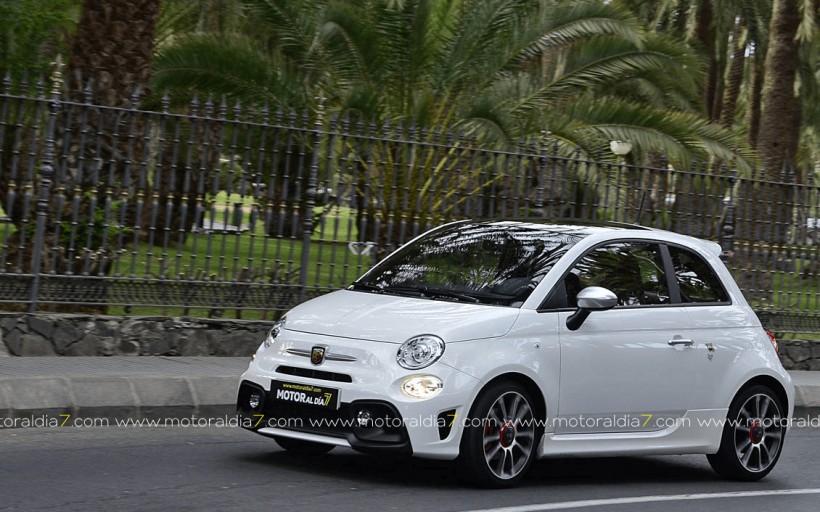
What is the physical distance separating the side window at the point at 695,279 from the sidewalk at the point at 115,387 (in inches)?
148

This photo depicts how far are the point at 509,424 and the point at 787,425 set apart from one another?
2.74 m

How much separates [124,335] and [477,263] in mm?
4359

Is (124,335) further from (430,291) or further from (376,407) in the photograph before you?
(376,407)

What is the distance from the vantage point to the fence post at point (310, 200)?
12086 millimetres

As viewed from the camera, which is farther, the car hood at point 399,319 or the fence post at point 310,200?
the fence post at point 310,200

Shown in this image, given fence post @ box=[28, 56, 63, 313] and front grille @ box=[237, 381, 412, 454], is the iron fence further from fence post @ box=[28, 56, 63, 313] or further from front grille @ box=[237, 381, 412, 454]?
front grille @ box=[237, 381, 412, 454]

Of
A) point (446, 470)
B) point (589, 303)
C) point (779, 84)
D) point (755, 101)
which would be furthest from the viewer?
point (755, 101)

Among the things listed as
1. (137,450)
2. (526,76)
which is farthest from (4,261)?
(526,76)

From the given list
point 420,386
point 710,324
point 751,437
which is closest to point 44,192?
point 420,386

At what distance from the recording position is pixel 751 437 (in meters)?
8.91

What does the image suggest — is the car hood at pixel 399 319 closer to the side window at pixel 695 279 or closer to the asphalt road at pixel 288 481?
the asphalt road at pixel 288 481

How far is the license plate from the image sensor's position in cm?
725

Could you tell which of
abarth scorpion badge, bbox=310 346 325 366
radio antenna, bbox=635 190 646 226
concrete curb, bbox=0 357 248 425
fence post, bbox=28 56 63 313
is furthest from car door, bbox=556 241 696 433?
radio antenna, bbox=635 190 646 226

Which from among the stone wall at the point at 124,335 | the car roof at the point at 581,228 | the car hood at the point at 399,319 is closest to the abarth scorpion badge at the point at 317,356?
the car hood at the point at 399,319
